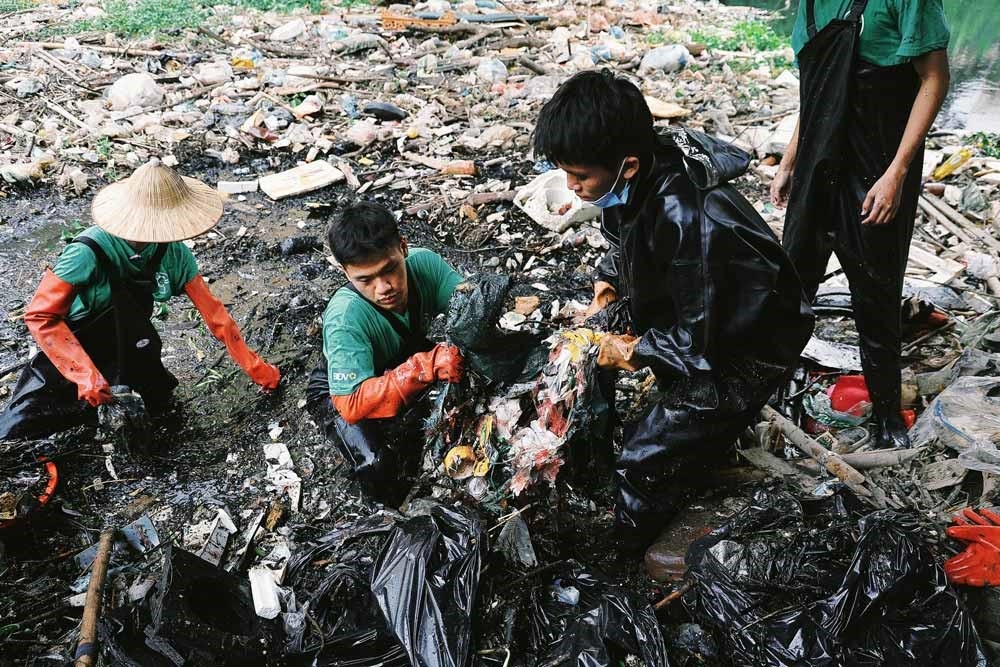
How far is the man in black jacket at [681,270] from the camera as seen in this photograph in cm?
202

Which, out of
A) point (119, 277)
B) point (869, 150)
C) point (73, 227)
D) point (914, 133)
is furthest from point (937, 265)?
point (73, 227)

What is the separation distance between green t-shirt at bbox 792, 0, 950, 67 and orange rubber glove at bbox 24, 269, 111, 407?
12.1ft

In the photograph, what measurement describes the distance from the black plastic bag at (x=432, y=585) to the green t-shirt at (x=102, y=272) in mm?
2004

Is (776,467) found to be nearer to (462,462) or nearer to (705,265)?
(705,265)

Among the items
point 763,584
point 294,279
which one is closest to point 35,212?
point 294,279

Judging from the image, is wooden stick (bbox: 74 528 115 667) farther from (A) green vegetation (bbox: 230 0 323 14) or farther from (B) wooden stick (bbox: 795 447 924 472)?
(A) green vegetation (bbox: 230 0 323 14)

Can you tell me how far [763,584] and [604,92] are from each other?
1.78 meters

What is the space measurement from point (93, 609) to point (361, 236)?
1.76 m

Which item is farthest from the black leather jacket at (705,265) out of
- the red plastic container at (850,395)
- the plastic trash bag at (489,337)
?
the red plastic container at (850,395)

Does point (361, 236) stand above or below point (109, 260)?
above

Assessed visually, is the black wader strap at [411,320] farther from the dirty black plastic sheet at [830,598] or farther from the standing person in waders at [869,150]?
the standing person in waders at [869,150]

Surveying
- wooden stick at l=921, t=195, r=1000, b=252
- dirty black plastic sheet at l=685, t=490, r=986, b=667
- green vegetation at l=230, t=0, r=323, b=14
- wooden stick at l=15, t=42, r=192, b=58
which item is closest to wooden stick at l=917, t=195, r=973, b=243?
wooden stick at l=921, t=195, r=1000, b=252

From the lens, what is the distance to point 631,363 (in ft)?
7.62

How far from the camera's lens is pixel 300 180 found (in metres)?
6.47
